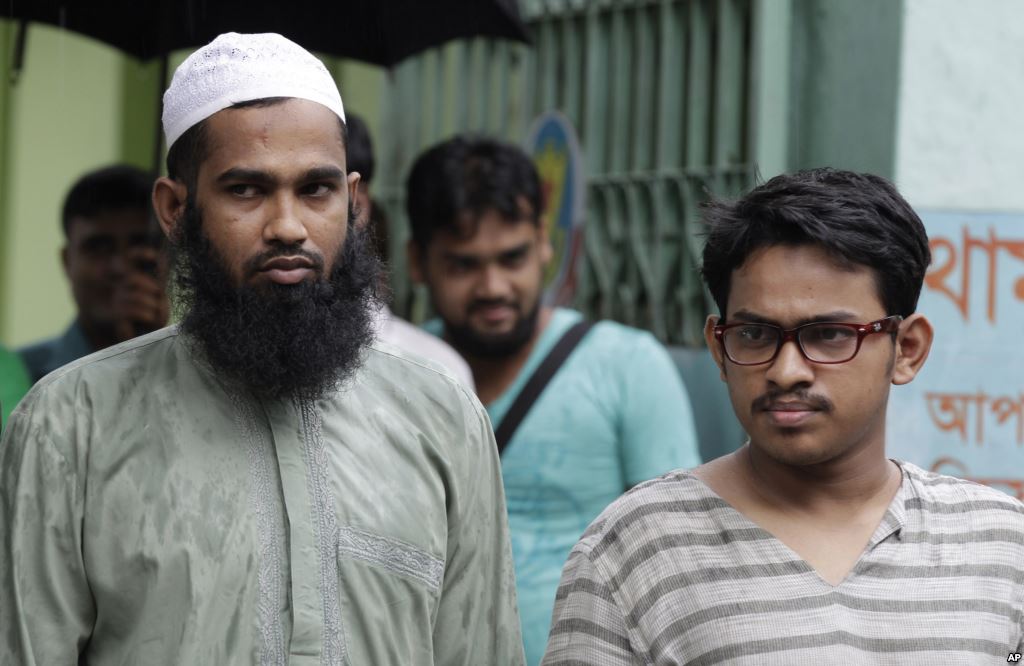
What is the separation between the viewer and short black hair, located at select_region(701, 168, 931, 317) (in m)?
2.57

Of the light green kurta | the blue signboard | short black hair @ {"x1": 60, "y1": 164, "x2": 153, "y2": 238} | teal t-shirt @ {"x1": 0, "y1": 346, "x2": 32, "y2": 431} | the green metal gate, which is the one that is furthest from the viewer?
the green metal gate

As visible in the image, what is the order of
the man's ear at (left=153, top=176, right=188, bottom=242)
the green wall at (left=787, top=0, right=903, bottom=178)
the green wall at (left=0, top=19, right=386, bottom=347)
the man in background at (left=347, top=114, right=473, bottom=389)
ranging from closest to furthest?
the man's ear at (left=153, top=176, right=188, bottom=242) < the man in background at (left=347, top=114, right=473, bottom=389) < the green wall at (left=787, top=0, right=903, bottom=178) < the green wall at (left=0, top=19, right=386, bottom=347)

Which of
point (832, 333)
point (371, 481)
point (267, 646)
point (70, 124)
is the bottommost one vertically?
point (267, 646)

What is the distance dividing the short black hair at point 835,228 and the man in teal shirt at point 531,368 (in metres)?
1.37

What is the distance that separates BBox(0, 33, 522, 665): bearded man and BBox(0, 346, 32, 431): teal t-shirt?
1447 mm

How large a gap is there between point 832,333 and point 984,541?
0.46 metres

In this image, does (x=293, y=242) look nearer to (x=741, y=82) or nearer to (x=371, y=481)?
(x=371, y=481)

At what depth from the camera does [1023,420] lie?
175 inches

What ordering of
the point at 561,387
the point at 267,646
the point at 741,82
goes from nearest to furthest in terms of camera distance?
the point at 267,646, the point at 561,387, the point at 741,82

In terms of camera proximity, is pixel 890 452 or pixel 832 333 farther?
pixel 890 452

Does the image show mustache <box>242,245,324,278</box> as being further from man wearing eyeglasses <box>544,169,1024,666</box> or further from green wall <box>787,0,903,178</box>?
green wall <box>787,0,903,178</box>

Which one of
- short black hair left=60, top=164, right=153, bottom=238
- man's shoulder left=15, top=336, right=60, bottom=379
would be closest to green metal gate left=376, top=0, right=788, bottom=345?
short black hair left=60, top=164, right=153, bottom=238

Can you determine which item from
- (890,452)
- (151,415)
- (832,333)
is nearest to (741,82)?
(890,452)

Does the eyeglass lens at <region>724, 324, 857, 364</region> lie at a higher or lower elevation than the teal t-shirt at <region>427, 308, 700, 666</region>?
higher
